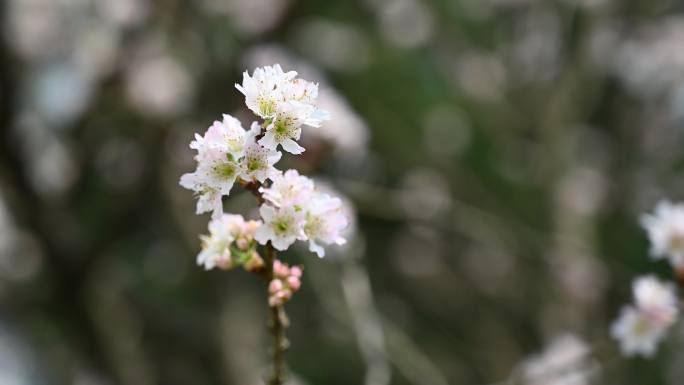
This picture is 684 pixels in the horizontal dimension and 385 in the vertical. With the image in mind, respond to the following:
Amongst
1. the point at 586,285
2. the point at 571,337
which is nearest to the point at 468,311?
the point at 586,285

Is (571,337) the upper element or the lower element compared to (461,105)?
lower

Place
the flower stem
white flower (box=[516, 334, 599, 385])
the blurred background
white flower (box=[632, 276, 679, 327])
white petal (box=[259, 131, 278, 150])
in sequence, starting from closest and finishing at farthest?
white petal (box=[259, 131, 278, 150])
the flower stem
white flower (box=[632, 276, 679, 327])
white flower (box=[516, 334, 599, 385])
the blurred background

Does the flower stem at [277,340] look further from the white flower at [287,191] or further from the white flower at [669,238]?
the white flower at [669,238]

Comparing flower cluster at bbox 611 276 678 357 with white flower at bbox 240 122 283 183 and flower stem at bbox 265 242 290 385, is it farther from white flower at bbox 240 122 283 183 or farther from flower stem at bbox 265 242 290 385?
white flower at bbox 240 122 283 183

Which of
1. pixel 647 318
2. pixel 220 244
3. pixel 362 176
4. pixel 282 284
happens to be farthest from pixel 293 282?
pixel 362 176

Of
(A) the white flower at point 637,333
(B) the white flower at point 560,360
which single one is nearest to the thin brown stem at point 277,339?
(A) the white flower at point 637,333

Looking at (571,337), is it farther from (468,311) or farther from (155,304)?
(155,304)

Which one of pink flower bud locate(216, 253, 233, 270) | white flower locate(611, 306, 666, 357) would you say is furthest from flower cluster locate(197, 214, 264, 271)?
white flower locate(611, 306, 666, 357)

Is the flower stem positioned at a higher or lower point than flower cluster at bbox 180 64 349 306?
lower
